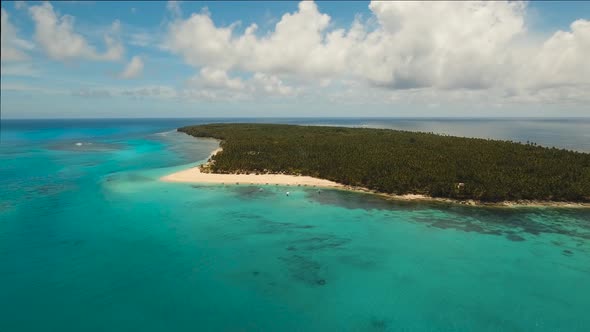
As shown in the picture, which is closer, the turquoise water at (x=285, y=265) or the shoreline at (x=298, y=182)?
the turquoise water at (x=285, y=265)

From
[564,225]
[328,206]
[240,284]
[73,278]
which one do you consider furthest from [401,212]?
[73,278]

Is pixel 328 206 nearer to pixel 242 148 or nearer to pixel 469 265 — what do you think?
pixel 469 265

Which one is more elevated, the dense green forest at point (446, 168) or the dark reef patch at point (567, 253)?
the dense green forest at point (446, 168)

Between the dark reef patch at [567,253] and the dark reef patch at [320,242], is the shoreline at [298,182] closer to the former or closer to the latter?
the dark reef patch at [567,253]

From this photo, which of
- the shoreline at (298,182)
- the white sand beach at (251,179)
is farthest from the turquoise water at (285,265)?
the white sand beach at (251,179)

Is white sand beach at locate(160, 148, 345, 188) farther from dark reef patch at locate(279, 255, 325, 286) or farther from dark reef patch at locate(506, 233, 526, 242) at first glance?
dark reef patch at locate(279, 255, 325, 286)

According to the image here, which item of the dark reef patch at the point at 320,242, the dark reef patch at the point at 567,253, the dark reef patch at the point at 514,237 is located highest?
the dark reef patch at the point at 514,237

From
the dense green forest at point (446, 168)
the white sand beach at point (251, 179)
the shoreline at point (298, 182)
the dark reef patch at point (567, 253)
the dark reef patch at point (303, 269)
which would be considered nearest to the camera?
the dark reef patch at point (303, 269)
